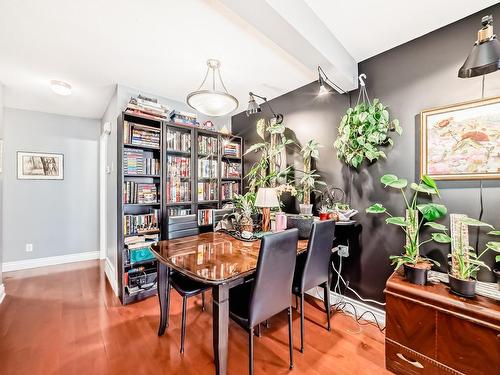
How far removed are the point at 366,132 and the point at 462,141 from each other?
67cm

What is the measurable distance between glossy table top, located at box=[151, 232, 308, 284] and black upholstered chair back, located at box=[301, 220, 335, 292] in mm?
107

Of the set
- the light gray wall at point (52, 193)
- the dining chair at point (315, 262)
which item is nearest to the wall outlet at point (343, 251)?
the dining chair at point (315, 262)

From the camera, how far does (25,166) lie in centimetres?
348

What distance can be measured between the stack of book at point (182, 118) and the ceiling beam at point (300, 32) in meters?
1.71

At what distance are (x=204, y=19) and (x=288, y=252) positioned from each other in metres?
1.80

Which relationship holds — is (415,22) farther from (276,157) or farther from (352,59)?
(276,157)

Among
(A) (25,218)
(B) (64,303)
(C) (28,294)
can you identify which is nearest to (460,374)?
(B) (64,303)

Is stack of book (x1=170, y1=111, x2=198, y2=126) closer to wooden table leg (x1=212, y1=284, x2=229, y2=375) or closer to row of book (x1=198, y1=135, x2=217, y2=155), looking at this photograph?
row of book (x1=198, y1=135, x2=217, y2=155)

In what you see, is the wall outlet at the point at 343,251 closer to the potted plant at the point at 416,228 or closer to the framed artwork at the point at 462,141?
the potted plant at the point at 416,228

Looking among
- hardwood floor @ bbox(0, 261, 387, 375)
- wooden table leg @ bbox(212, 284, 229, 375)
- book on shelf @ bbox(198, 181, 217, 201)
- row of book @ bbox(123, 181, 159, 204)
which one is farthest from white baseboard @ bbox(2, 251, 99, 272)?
wooden table leg @ bbox(212, 284, 229, 375)

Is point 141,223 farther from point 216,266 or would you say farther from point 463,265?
point 463,265

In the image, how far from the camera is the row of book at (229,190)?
3486mm

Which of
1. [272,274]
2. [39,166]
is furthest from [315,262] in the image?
[39,166]

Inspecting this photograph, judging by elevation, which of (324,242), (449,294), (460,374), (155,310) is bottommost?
(155,310)
